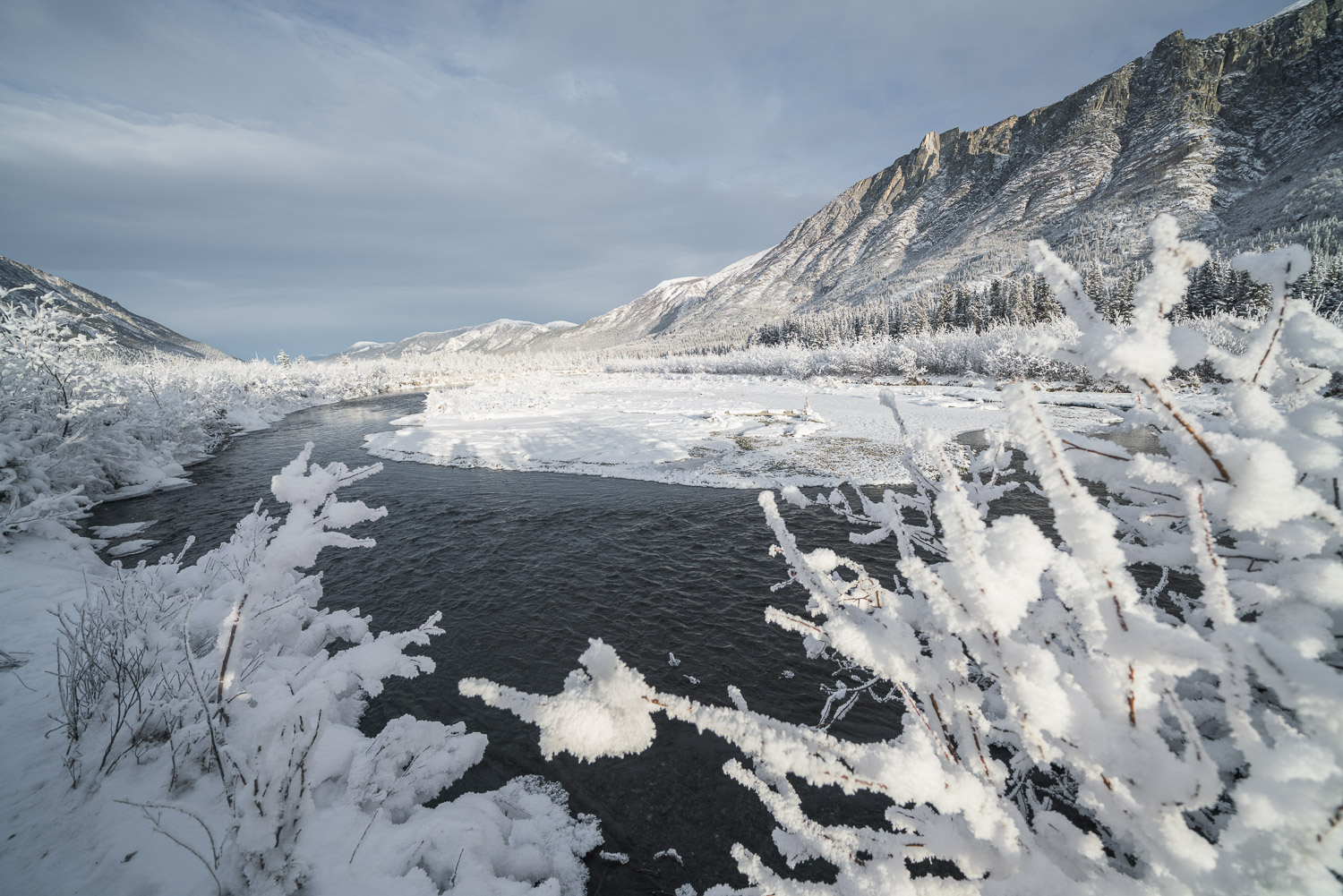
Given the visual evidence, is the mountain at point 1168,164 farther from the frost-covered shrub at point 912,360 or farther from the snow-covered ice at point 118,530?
the snow-covered ice at point 118,530

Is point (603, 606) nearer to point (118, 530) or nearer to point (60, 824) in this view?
point (60, 824)

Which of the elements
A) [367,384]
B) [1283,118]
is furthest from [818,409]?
[1283,118]

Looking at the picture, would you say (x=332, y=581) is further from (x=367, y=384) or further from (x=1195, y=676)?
(x=367, y=384)

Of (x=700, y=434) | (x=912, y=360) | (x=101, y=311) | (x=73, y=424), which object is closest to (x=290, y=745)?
(x=73, y=424)

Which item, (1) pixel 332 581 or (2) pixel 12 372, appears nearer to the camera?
(1) pixel 332 581

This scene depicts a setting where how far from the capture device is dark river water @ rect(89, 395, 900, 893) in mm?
5023

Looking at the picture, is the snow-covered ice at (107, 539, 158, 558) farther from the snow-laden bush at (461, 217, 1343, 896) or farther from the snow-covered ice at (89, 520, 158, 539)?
the snow-laden bush at (461, 217, 1343, 896)

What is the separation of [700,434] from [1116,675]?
20468 mm

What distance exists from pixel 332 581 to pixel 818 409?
23.2 m

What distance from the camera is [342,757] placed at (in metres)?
3.95

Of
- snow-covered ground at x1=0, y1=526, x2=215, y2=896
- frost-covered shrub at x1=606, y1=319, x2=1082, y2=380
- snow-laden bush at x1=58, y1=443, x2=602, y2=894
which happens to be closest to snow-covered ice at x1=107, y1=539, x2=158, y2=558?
snow-laden bush at x1=58, y1=443, x2=602, y2=894

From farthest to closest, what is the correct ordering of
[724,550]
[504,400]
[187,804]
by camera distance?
[504,400], [724,550], [187,804]

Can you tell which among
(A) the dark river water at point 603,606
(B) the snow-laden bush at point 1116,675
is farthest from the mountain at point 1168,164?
(B) the snow-laden bush at point 1116,675

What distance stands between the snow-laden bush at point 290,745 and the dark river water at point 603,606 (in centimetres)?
74
